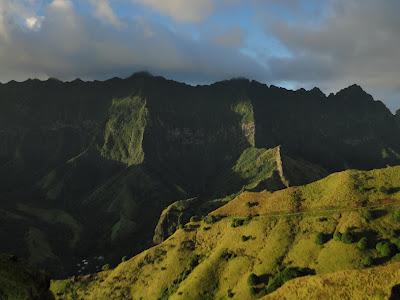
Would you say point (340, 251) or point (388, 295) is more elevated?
point (388, 295)

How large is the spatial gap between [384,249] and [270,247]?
35.9m

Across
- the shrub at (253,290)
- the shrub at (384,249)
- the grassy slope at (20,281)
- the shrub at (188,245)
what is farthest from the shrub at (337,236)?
the grassy slope at (20,281)

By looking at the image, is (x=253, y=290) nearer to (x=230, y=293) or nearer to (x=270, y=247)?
(x=230, y=293)

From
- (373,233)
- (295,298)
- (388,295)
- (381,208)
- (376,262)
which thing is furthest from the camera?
(381,208)

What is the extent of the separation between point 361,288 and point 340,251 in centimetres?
6813

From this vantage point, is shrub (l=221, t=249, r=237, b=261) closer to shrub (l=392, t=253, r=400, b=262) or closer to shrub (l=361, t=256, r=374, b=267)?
shrub (l=361, t=256, r=374, b=267)

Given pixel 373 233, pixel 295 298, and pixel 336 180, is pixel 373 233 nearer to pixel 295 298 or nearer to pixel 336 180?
pixel 336 180

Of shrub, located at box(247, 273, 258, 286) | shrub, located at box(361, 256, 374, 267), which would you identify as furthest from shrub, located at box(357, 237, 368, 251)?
shrub, located at box(247, 273, 258, 286)

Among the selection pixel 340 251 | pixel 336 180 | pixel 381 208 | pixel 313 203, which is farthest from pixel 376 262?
pixel 336 180

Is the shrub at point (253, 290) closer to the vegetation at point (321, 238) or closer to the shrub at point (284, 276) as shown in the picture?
the shrub at point (284, 276)

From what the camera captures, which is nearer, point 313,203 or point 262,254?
point 262,254

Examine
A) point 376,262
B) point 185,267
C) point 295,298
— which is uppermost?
point 295,298

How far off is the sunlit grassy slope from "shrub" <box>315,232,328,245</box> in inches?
11.7

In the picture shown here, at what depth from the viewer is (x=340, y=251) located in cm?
14638
